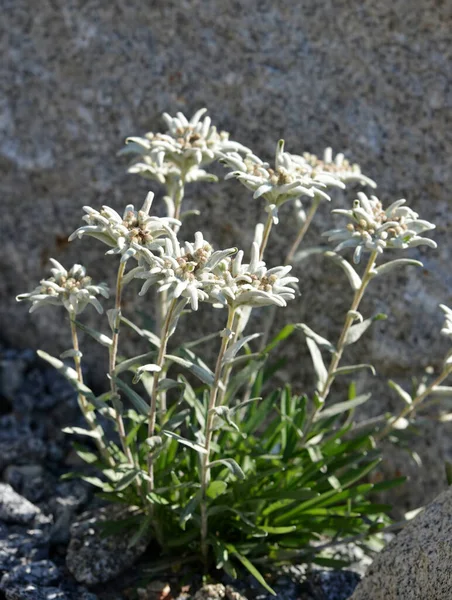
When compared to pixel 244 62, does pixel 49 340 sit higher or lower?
lower

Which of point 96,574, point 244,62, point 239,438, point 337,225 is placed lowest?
point 96,574

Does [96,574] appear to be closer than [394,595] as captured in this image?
No

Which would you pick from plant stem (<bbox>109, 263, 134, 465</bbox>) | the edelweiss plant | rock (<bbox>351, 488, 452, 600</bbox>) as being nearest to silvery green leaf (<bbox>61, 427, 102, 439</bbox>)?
the edelweiss plant

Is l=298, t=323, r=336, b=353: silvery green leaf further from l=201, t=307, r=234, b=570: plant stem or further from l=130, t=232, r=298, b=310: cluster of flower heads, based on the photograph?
l=130, t=232, r=298, b=310: cluster of flower heads

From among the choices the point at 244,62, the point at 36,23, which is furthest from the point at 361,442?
the point at 36,23

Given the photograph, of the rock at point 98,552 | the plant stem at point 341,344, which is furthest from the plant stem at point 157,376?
the plant stem at point 341,344

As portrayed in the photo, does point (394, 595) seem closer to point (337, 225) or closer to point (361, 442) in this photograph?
point (361, 442)
